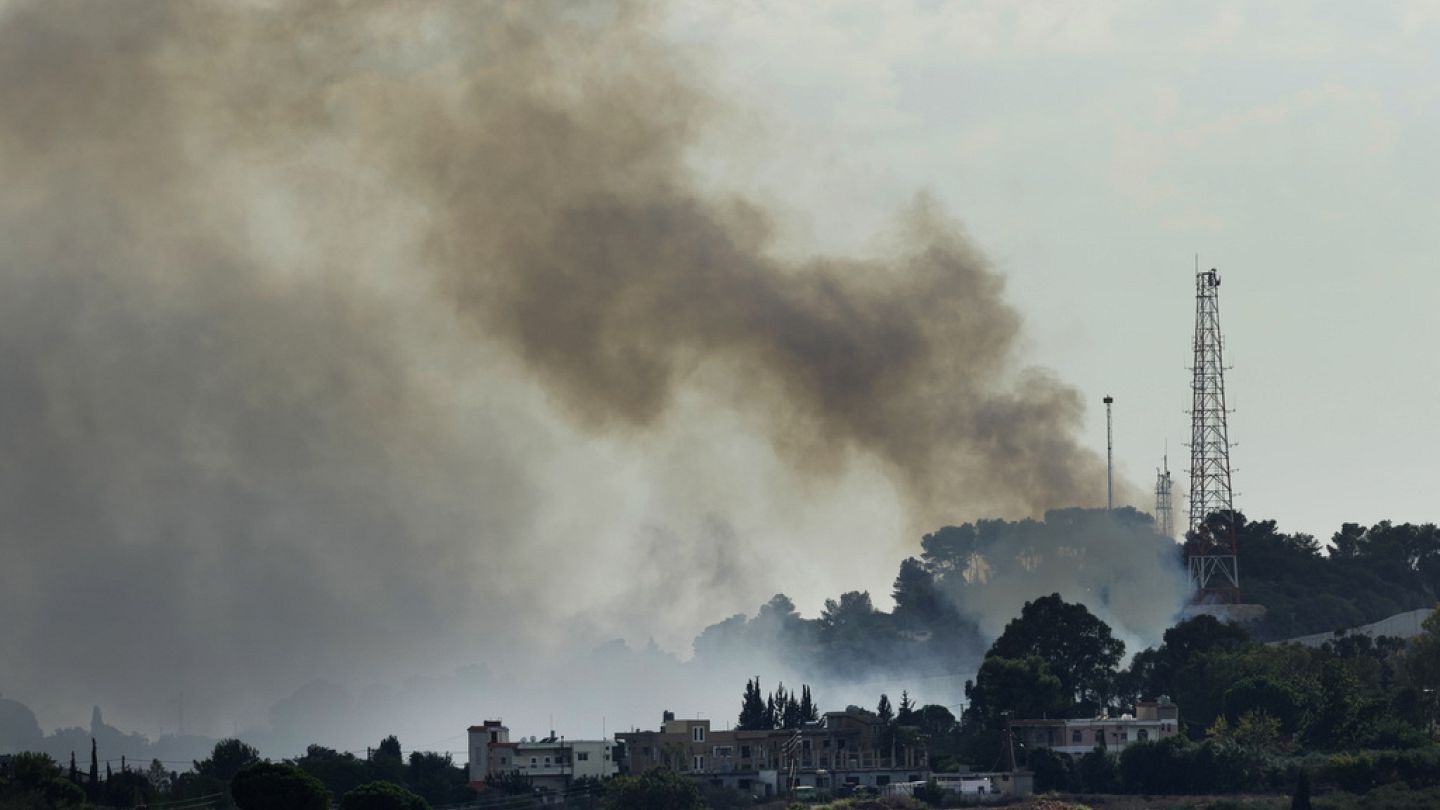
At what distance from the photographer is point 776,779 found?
547 ft

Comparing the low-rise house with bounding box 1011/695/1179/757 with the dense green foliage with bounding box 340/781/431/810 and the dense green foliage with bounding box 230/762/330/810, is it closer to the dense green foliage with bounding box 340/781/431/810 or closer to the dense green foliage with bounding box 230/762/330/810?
the dense green foliage with bounding box 340/781/431/810

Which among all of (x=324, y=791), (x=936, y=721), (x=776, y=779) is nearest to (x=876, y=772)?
(x=776, y=779)

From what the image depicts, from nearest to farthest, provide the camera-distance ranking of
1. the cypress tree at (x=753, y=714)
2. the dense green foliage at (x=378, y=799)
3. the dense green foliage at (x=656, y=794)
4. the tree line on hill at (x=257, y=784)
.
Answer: the dense green foliage at (x=378, y=799), the tree line on hill at (x=257, y=784), the dense green foliage at (x=656, y=794), the cypress tree at (x=753, y=714)

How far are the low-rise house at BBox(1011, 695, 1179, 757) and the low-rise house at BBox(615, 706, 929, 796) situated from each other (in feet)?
27.9

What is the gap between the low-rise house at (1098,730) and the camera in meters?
162

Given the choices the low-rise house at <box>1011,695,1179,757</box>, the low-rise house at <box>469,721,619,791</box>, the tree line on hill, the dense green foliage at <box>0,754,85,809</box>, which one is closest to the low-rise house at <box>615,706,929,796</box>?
the low-rise house at <box>469,721,619,791</box>

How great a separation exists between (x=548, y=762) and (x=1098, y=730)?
4113 centimetres

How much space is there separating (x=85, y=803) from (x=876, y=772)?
58.9m

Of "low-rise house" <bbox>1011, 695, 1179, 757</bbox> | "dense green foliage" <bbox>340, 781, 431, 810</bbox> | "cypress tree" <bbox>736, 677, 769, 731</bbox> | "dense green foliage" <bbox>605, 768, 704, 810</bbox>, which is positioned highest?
"cypress tree" <bbox>736, 677, 769, 731</bbox>

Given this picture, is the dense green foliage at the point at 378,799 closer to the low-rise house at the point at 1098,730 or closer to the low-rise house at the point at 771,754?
the low-rise house at the point at 771,754

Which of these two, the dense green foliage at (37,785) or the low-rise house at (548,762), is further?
the low-rise house at (548,762)

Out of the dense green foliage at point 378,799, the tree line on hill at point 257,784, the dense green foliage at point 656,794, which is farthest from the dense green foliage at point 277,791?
the dense green foliage at point 656,794

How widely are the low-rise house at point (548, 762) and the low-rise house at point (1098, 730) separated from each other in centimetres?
3123

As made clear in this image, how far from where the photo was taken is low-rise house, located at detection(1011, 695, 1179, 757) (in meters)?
162
